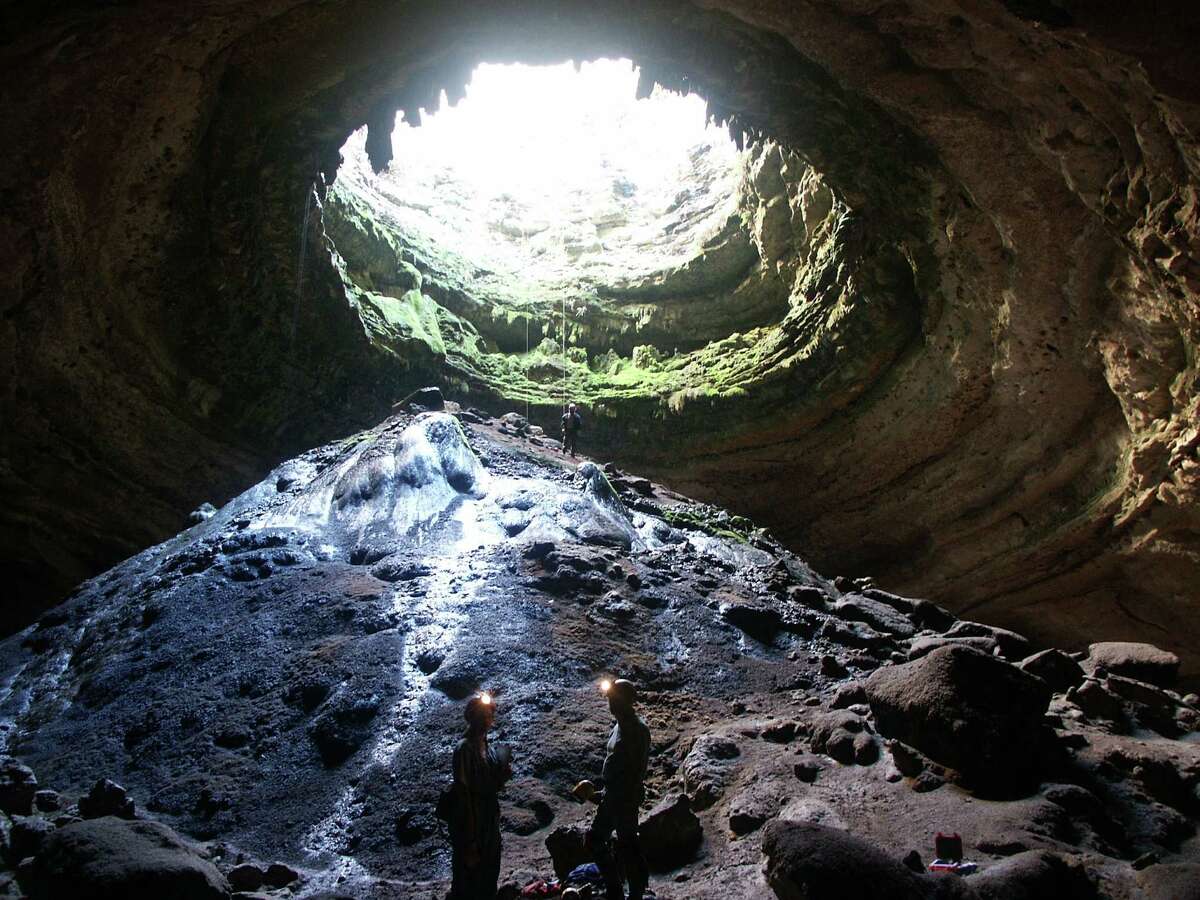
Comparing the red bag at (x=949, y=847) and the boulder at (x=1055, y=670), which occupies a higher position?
the boulder at (x=1055, y=670)

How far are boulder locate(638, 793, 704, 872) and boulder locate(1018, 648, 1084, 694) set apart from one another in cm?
408

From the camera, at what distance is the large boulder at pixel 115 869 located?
13.6 ft

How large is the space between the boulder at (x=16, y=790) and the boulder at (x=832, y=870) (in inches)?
213

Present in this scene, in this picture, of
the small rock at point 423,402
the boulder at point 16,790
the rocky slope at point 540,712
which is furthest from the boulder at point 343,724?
the small rock at point 423,402

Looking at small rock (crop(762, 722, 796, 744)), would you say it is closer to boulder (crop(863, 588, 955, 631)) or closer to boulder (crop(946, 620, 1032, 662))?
boulder (crop(946, 620, 1032, 662))

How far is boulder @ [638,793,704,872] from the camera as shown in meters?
5.61

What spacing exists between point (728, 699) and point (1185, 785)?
3729mm

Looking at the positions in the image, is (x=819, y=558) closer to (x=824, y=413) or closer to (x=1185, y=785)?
(x=824, y=413)

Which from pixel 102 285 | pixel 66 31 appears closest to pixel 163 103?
pixel 102 285

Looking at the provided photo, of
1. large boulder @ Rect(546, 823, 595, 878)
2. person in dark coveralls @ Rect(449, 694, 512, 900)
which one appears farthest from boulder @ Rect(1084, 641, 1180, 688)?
person in dark coveralls @ Rect(449, 694, 512, 900)

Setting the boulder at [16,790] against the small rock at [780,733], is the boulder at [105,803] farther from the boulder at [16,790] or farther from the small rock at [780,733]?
the small rock at [780,733]

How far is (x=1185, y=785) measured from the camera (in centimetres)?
575

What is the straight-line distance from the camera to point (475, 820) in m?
4.56

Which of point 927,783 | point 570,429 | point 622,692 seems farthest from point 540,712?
point 570,429
